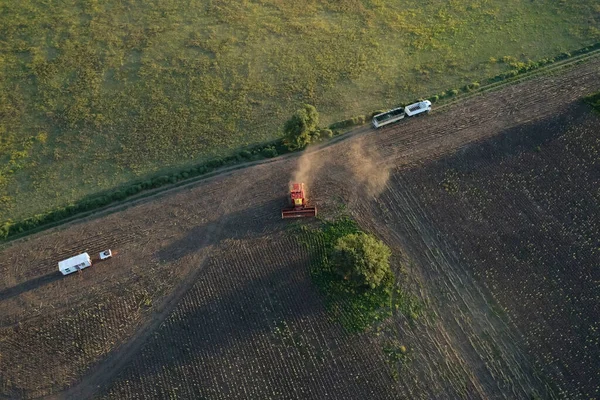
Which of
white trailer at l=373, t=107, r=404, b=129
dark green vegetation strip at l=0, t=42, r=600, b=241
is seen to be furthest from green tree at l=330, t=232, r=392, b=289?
white trailer at l=373, t=107, r=404, b=129

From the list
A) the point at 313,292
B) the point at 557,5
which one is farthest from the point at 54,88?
the point at 557,5

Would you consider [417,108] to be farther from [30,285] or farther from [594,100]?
[30,285]

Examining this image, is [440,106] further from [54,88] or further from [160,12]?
[54,88]

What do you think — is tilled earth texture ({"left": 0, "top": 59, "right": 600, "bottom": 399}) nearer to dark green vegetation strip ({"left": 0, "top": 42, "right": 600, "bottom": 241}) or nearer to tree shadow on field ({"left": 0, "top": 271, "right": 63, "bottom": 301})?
tree shadow on field ({"left": 0, "top": 271, "right": 63, "bottom": 301})

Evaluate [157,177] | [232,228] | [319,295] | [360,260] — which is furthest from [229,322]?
[157,177]

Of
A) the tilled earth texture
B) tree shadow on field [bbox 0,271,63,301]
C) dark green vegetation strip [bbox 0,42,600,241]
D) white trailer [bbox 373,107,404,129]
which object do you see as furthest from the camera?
white trailer [bbox 373,107,404,129]
